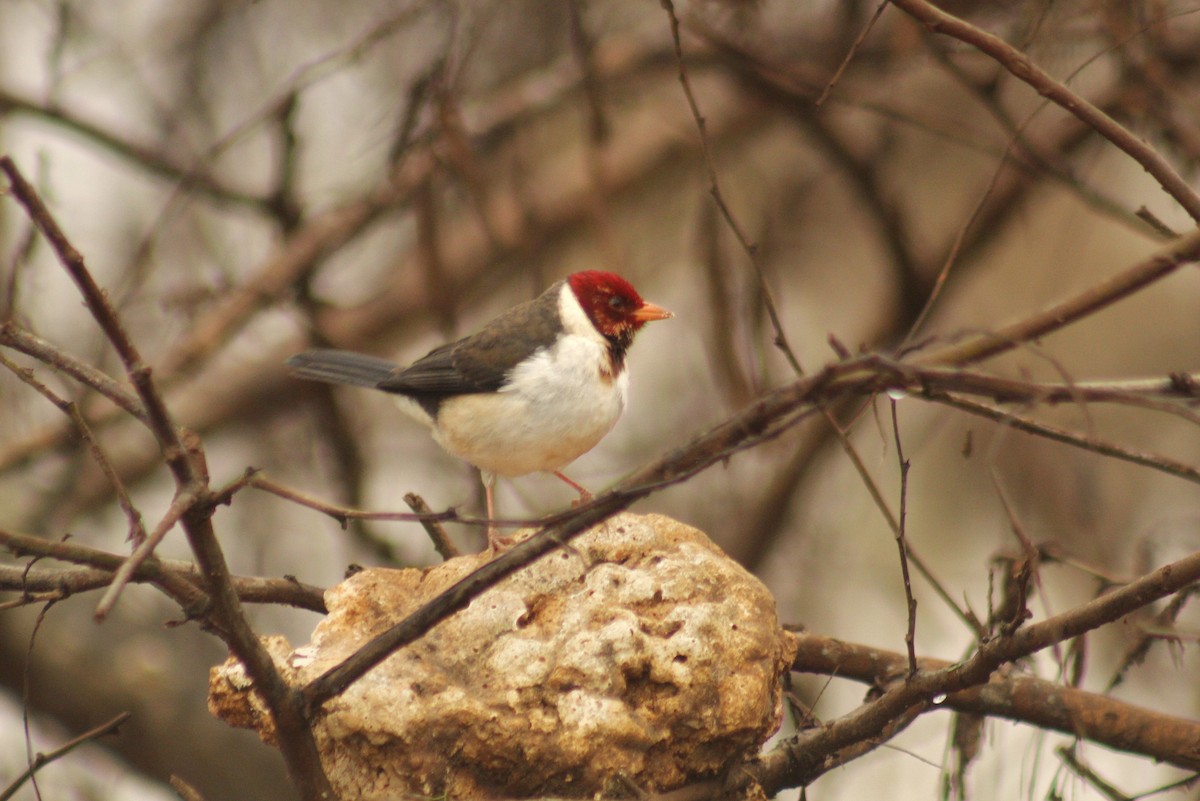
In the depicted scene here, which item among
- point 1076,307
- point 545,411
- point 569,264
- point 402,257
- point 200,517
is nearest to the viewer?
point 200,517

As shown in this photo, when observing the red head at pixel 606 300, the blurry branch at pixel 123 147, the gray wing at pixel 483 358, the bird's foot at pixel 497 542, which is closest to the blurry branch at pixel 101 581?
the bird's foot at pixel 497 542

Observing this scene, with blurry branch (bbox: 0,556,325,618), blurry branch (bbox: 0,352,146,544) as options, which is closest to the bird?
blurry branch (bbox: 0,556,325,618)

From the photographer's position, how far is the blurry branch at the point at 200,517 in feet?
6.66

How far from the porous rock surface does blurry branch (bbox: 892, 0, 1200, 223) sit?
1362mm

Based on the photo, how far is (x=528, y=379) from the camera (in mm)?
4496

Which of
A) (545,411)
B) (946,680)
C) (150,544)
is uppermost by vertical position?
(545,411)

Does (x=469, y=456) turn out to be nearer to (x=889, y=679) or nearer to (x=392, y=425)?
(x=889, y=679)

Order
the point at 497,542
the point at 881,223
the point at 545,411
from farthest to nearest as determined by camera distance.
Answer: the point at 881,223
the point at 545,411
the point at 497,542

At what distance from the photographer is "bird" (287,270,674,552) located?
4441 millimetres

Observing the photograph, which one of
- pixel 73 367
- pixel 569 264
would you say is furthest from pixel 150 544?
pixel 569 264

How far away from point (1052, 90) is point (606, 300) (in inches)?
80.7

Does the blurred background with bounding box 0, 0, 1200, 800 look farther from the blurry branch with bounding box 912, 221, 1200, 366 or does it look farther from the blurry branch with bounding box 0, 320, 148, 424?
the blurry branch with bounding box 0, 320, 148, 424

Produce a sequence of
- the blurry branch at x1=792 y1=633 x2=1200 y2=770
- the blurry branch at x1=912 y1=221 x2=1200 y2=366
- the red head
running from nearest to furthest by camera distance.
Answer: the blurry branch at x1=912 y1=221 x2=1200 y2=366 < the blurry branch at x1=792 y1=633 x2=1200 y2=770 < the red head

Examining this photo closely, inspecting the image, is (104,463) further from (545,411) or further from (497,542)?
(545,411)
